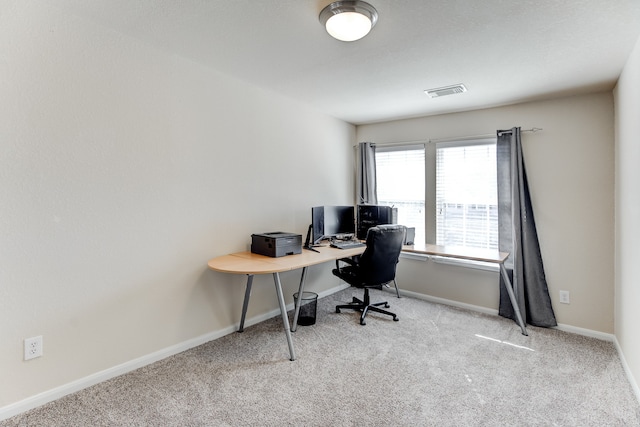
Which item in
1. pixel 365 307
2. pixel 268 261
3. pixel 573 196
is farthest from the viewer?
pixel 365 307

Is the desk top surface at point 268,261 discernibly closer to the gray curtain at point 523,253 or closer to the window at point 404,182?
the window at point 404,182

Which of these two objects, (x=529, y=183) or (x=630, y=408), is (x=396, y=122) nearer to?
(x=529, y=183)

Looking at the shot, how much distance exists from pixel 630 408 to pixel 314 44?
3013 millimetres

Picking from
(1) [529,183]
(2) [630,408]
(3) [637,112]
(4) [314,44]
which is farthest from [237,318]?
(3) [637,112]

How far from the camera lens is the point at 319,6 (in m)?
1.75

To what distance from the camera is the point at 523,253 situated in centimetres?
319

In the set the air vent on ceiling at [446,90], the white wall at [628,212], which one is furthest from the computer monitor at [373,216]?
the white wall at [628,212]

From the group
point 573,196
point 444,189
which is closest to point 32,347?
point 444,189

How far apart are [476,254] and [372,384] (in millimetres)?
1757

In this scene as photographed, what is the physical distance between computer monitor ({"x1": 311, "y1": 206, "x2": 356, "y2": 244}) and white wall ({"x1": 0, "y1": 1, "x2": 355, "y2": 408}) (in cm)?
64

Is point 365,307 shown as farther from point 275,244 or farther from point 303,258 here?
point 275,244

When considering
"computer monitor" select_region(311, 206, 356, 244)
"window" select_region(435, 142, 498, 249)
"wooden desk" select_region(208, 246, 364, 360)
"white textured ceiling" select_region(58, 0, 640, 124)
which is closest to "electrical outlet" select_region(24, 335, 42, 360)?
"wooden desk" select_region(208, 246, 364, 360)

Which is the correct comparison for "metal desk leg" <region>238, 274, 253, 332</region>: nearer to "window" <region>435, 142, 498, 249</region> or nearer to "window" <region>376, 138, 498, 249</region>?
"window" <region>376, 138, 498, 249</region>

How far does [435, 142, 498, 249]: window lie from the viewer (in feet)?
11.7
